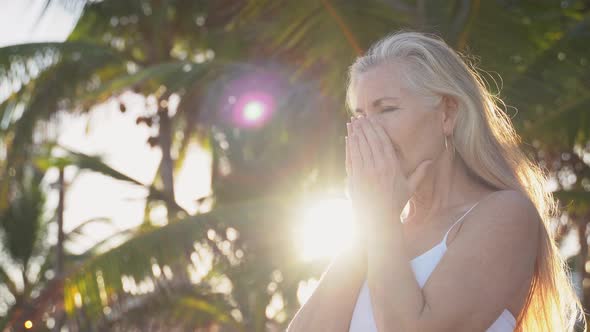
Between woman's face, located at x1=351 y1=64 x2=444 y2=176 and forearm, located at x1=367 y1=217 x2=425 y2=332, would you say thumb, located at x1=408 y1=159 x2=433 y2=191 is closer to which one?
woman's face, located at x1=351 y1=64 x2=444 y2=176

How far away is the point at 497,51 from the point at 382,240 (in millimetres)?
6090

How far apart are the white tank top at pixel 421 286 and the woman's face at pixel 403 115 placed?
200 mm

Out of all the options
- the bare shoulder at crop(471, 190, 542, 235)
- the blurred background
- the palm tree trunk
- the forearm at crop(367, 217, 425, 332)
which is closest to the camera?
the forearm at crop(367, 217, 425, 332)

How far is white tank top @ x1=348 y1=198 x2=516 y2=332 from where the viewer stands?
7.72 feet

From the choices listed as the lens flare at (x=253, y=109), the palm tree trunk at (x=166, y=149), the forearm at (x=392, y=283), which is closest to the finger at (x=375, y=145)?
the forearm at (x=392, y=283)

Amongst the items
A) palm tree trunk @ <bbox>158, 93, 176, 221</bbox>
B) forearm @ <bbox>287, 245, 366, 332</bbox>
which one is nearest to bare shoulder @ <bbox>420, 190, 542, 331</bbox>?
forearm @ <bbox>287, 245, 366, 332</bbox>

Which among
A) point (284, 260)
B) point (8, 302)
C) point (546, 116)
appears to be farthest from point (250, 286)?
point (8, 302)

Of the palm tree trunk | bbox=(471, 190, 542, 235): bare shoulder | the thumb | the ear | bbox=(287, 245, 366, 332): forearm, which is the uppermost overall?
the ear

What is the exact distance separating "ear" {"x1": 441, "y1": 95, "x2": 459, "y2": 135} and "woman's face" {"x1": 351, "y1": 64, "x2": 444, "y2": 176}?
0.01 m

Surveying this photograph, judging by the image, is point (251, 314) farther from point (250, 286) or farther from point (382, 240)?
point (382, 240)

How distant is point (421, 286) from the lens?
2.33m

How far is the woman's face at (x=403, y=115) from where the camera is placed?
2482 millimetres

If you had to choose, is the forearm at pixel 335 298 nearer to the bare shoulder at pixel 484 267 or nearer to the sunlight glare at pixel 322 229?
the bare shoulder at pixel 484 267

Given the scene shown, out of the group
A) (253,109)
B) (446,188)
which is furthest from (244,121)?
(446,188)
